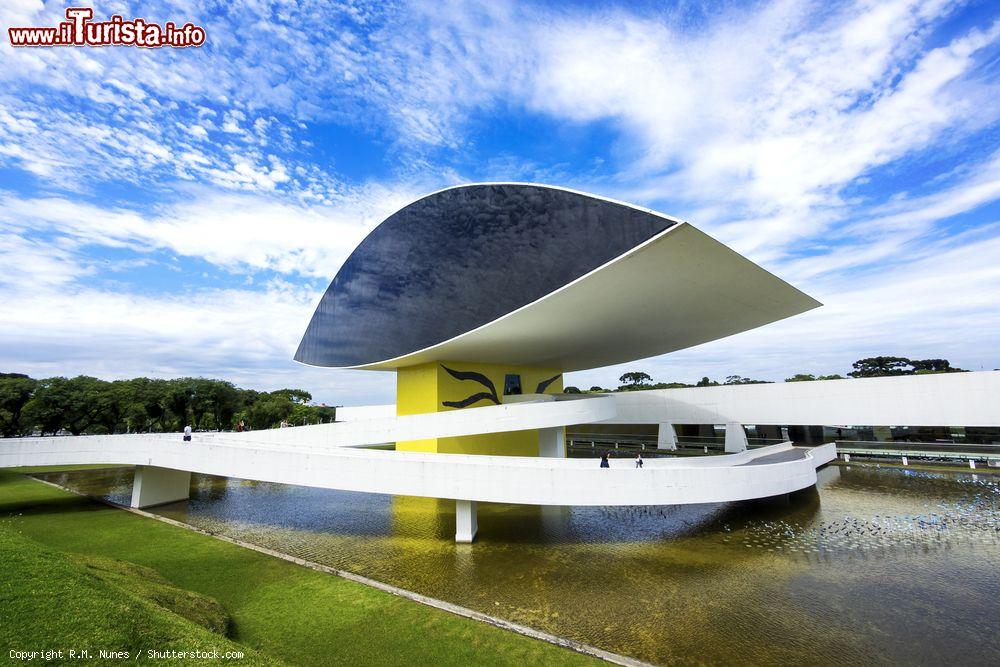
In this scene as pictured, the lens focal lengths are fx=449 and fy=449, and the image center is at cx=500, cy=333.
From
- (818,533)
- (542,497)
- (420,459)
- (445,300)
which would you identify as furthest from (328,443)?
(818,533)

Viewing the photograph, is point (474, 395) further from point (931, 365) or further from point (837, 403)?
point (931, 365)

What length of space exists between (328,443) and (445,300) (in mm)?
6895

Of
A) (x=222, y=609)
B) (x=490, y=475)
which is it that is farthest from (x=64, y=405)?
(x=490, y=475)

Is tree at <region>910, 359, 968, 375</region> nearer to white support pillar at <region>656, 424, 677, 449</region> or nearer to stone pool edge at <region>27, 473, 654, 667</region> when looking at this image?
white support pillar at <region>656, 424, 677, 449</region>

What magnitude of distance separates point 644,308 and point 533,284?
428 centimetres

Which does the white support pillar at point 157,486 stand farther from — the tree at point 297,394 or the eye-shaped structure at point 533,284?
the tree at point 297,394

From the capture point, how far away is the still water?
→ 21.9ft

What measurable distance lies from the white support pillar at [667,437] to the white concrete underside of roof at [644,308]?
7.61m

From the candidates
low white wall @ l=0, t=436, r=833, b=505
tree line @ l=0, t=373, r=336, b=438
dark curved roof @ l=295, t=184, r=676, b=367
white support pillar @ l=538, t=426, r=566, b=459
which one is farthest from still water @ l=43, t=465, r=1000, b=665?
tree line @ l=0, t=373, r=336, b=438

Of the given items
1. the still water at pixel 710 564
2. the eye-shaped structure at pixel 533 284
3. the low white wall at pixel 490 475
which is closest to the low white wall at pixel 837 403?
the eye-shaped structure at pixel 533 284

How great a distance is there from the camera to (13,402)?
101ft

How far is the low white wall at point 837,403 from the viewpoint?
20859 mm

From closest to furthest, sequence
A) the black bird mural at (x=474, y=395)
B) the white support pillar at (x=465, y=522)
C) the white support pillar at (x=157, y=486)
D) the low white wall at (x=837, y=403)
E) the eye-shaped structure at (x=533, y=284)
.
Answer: the white support pillar at (x=465, y=522) < the eye-shaped structure at (x=533, y=284) < the white support pillar at (x=157, y=486) < the low white wall at (x=837, y=403) < the black bird mural at (x=474, y=395)

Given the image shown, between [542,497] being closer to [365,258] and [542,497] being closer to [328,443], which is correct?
[328,443]
